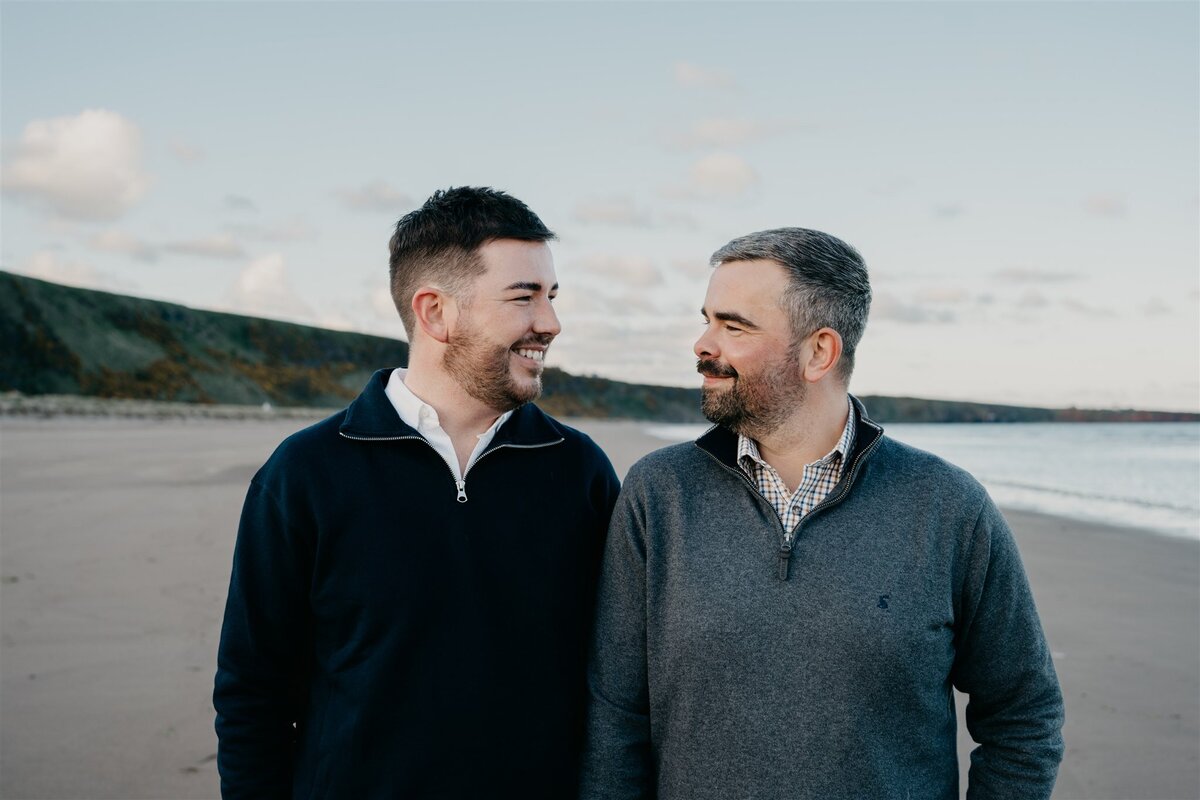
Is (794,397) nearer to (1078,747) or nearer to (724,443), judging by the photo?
(724,443)

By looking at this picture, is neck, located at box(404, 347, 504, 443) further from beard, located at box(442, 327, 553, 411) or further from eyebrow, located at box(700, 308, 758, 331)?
eyebrow, located at box(700, 308, 758, 331)

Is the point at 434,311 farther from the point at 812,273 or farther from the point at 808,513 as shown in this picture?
the point at 808,513

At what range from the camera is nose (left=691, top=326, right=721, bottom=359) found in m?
2.05

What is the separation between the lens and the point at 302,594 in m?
1.96

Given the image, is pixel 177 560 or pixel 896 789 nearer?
pixel 896 789

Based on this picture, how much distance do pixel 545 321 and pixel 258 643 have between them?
0.94 metres

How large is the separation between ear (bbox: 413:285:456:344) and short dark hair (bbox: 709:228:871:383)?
0.64m

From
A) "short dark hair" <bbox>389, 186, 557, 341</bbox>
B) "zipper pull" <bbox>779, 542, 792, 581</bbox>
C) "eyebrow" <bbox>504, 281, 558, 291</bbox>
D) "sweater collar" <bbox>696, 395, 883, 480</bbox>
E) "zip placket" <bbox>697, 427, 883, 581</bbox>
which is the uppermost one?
"short dark hair" <bbox>389, 186, 557, 341</bbox>

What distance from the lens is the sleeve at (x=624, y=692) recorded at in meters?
1.96

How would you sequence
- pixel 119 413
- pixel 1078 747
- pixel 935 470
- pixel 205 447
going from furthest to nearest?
pixel 119 413, pixel 205 447, pixel 1078 747, pixel 935 470

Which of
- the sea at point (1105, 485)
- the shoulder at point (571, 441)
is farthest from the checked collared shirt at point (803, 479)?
the sea at point (1105, 485)

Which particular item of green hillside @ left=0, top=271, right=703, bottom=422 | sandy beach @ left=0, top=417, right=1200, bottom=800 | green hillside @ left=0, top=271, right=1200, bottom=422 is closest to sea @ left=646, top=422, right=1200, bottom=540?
sandy beach @ left=0, top=417, right=1200, bottom=800

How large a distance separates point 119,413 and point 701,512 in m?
26.8

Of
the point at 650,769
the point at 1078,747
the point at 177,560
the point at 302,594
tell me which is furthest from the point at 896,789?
the point at 177,560
